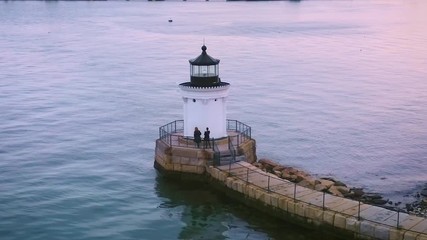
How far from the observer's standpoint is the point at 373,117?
46.6 meters

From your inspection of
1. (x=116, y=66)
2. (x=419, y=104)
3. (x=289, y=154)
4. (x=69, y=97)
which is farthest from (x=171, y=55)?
(x=289, y=154)

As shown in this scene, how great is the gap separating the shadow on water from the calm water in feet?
0.22

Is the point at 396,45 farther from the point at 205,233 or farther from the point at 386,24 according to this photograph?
the point at 205,233

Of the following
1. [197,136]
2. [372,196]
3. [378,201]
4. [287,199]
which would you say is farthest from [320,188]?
[197,136]

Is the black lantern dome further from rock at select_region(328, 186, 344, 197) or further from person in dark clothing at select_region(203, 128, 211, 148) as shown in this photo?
rock at select_region(328, 186, 344, 197)

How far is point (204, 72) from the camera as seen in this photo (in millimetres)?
28797

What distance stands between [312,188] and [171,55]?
2417 inches

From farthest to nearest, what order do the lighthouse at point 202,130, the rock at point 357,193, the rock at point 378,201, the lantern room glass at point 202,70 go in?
the lantern room glass at point 202,70, the lighthouse at point 202,130, the rock at point 357,193, the rock at point 378,201

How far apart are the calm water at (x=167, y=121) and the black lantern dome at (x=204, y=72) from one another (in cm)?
502

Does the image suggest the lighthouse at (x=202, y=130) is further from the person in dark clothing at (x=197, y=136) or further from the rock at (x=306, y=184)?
the rock at (x=306, y=184)

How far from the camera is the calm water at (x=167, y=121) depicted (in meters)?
25.4

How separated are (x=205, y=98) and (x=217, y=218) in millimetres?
6258

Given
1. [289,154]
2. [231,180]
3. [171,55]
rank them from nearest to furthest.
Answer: [231,180], [289,154], [171,55]

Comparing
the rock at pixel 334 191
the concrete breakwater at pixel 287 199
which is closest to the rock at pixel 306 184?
the rock at pixel 334 191
